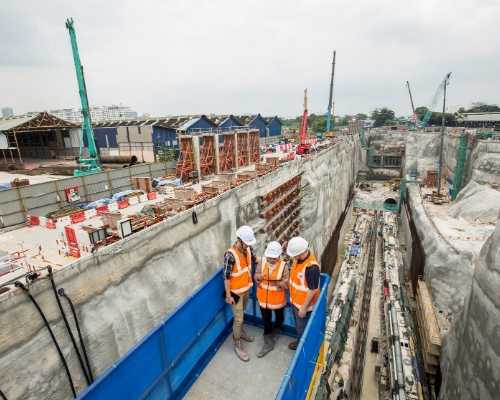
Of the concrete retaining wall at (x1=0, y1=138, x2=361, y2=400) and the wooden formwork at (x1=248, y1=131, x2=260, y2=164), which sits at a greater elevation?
the wooden formwork at (x1=248, y1=131, x2=260, y2=164)

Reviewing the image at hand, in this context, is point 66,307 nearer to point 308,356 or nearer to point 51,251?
point 51,251

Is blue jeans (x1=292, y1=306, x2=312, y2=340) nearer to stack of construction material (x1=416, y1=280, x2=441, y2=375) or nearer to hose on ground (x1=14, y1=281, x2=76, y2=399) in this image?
hose on ground (x1=14, y1=281, x2=76, y2=399)

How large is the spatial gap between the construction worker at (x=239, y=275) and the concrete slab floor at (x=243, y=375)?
200mm

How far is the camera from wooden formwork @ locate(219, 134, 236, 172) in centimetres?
2545

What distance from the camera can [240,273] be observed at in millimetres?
5379

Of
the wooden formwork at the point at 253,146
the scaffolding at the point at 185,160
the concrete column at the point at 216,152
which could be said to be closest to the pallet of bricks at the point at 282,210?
the concrete column at the point at 216,152

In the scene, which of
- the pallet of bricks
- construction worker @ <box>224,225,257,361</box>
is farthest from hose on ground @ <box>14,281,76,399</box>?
the pallet of bricks

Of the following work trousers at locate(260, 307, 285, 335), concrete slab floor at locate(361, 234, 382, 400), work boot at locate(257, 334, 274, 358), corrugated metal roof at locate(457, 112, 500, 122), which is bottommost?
concrete slab floor at locate(361, 234, 382, 400)

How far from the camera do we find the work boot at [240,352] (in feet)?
17.1

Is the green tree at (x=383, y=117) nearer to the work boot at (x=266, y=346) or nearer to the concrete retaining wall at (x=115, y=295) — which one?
the concrete retaining wall at (x=115, y=295)

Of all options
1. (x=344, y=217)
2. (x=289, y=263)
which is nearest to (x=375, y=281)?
(x=344, y=217)

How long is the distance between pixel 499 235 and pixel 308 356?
504 cm

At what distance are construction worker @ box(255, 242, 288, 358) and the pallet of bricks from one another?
35.7ft

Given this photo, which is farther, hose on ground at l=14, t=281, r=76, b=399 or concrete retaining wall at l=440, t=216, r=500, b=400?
concrete retaining wall at l=440, t=216, r=500, b=400
